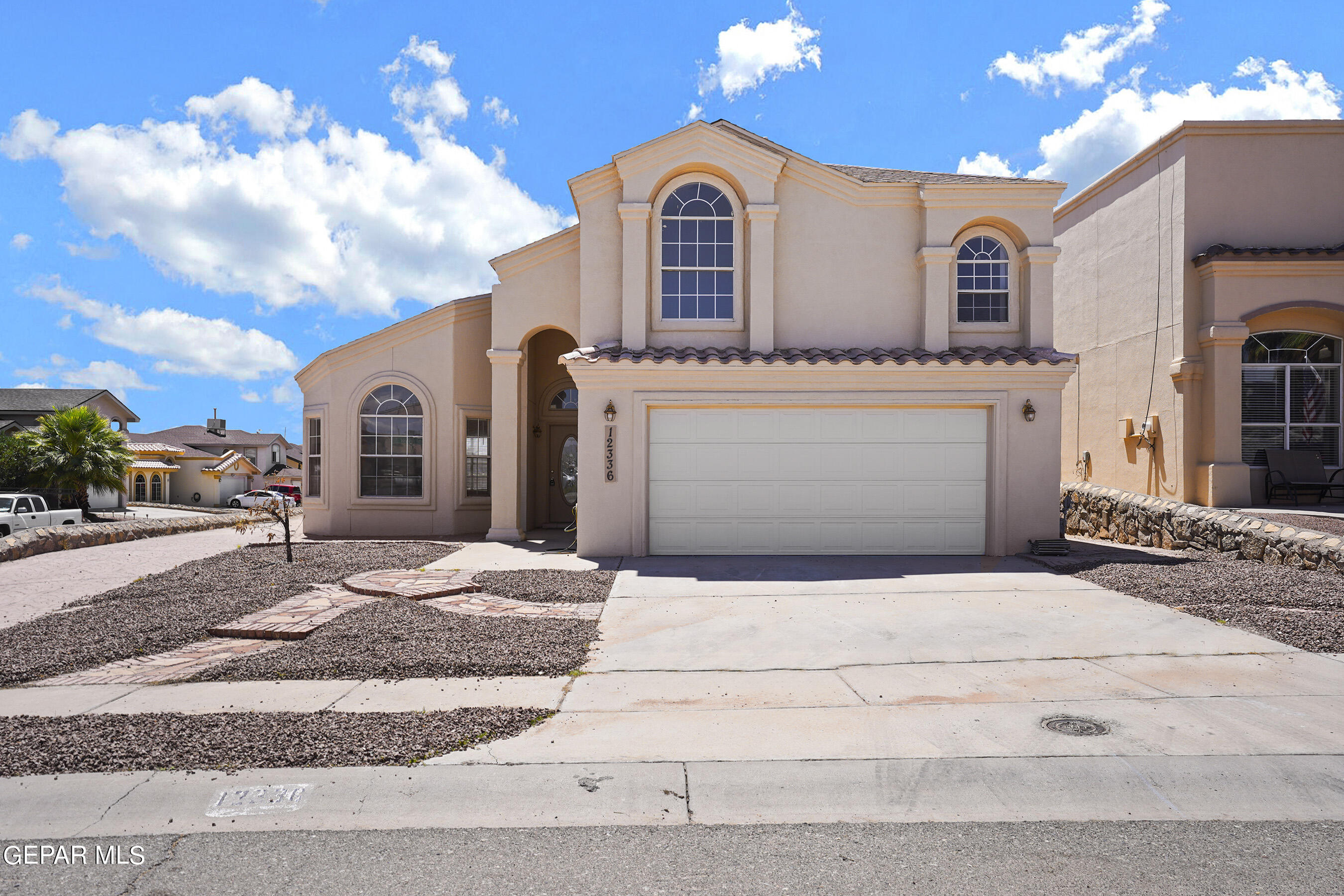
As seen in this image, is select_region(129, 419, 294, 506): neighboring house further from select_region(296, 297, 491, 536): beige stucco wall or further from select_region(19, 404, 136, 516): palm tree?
select_region(296, 297, 491, 536): beige stucco wall

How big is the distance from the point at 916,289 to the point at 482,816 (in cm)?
1143

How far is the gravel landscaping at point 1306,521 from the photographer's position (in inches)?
424

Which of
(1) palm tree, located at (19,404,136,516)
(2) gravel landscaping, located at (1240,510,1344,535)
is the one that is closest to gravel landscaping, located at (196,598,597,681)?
(2) gravel landscaping, located at (1240,510,1344,535)

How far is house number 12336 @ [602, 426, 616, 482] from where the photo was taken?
11617 millimetres

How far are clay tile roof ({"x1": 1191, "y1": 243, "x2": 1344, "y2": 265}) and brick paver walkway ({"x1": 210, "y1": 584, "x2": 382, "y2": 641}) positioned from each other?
1573 centimetres

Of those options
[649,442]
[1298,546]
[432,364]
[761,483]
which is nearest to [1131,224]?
[1298,546]

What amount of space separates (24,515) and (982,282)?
21.8m

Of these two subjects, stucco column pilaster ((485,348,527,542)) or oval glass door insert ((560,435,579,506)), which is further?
oval glass door insert ((560,435,579,506))

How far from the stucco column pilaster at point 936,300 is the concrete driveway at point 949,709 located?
17.7ft

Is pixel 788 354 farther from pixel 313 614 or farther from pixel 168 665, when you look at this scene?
pixel 168 665

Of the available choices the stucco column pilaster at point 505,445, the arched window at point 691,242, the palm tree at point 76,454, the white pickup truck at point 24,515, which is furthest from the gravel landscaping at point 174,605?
the palm tree at point 76,454

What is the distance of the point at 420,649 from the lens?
633 centimetres

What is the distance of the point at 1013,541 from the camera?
39.4 feet

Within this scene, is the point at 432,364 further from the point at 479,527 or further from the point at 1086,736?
the point at 1086,736
